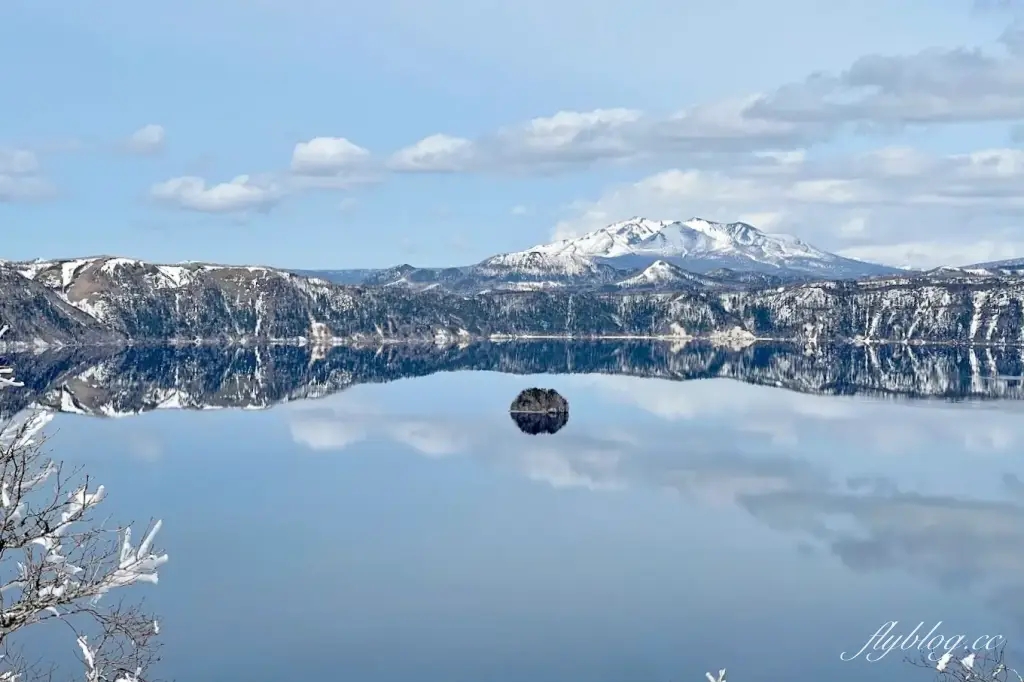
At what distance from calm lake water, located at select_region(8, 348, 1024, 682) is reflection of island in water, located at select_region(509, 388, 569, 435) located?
7243 millimetres

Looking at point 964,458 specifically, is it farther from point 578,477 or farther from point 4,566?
point 4,566

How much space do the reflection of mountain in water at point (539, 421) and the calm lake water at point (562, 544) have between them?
4340 mm

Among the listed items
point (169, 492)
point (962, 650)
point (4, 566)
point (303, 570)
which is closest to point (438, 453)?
point (169, 492)

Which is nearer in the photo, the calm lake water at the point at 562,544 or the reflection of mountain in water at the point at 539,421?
the calm lake water at the point at 562,544

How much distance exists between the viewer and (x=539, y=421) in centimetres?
14900

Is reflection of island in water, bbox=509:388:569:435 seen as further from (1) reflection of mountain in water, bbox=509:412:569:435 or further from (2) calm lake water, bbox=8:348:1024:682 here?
(2) calm lake water, bbox=8:348:1024:682

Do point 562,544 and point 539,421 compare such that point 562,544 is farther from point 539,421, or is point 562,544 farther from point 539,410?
point 539,410

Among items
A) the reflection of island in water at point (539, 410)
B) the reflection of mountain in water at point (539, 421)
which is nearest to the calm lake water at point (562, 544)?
the reflection of mountain in water at point (539, 421)

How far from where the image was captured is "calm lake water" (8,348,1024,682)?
51.5 metres

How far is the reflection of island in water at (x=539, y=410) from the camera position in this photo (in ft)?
483

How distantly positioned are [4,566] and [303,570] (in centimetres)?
1699

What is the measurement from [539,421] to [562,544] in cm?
7475

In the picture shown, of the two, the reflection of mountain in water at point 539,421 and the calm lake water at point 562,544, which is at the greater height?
the calm lake water at point 562,544

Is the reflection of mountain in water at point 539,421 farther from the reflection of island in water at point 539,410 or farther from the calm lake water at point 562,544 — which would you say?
the calm lake water at point 562,544
